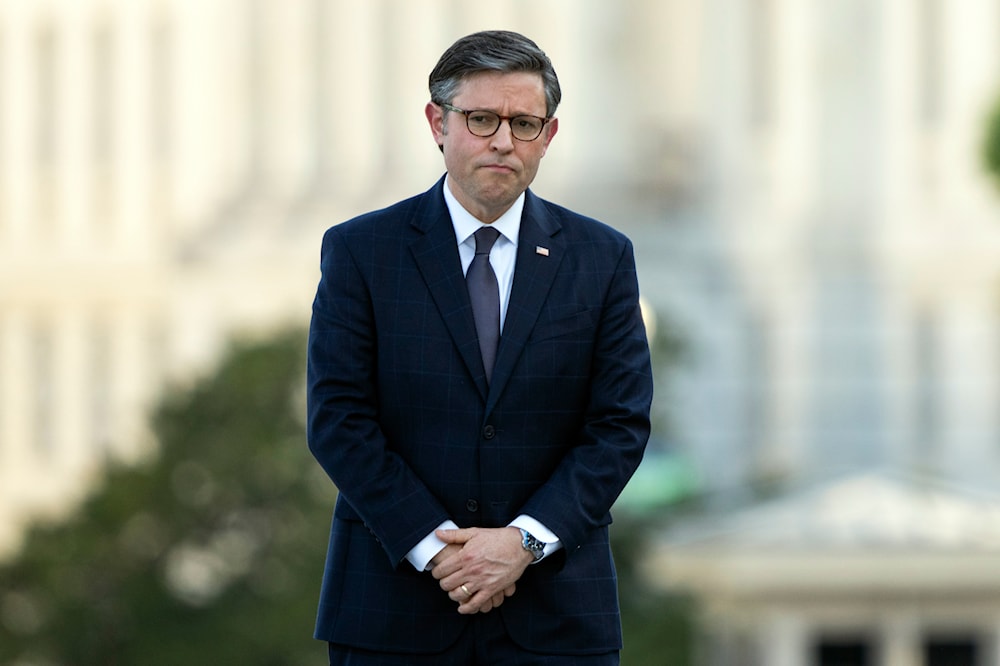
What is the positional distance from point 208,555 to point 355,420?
1056 inches

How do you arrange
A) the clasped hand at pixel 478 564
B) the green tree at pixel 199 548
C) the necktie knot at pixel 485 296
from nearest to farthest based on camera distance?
1. the clasped hand at pixel 478 564
2. the necktie knot at pixel 485 296
3. the green tree at pixel 199 548

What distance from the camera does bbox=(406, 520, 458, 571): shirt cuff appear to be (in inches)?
191

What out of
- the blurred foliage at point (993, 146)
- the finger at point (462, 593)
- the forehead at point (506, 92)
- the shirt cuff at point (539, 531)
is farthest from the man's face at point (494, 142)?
the blurred foliage at point (993, 146)

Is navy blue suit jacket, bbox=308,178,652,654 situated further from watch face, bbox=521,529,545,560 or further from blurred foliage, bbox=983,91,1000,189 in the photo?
blurred foliage, bbox=983,91,1000,189

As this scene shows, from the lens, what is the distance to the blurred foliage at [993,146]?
63.1ft

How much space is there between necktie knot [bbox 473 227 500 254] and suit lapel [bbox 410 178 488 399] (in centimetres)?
6

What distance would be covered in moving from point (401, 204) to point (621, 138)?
57.2 meters

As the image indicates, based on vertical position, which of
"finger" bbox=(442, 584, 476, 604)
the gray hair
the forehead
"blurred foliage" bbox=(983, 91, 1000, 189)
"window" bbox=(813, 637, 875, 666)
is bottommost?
"window" bbox=(813, 637, 875, 666)

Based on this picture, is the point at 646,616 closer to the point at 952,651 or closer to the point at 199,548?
the point at 199,548

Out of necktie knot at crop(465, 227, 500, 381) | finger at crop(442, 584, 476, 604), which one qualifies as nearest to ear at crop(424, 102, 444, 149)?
necktie knot at crop(465, 227, 500, 381)

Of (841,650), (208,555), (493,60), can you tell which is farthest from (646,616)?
(493,60)

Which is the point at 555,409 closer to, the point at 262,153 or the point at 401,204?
the point at 401,204

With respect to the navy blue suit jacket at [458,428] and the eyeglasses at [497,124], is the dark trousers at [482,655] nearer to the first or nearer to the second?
the navy blue suit jacket at [458,428]

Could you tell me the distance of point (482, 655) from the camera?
16.1 ft
